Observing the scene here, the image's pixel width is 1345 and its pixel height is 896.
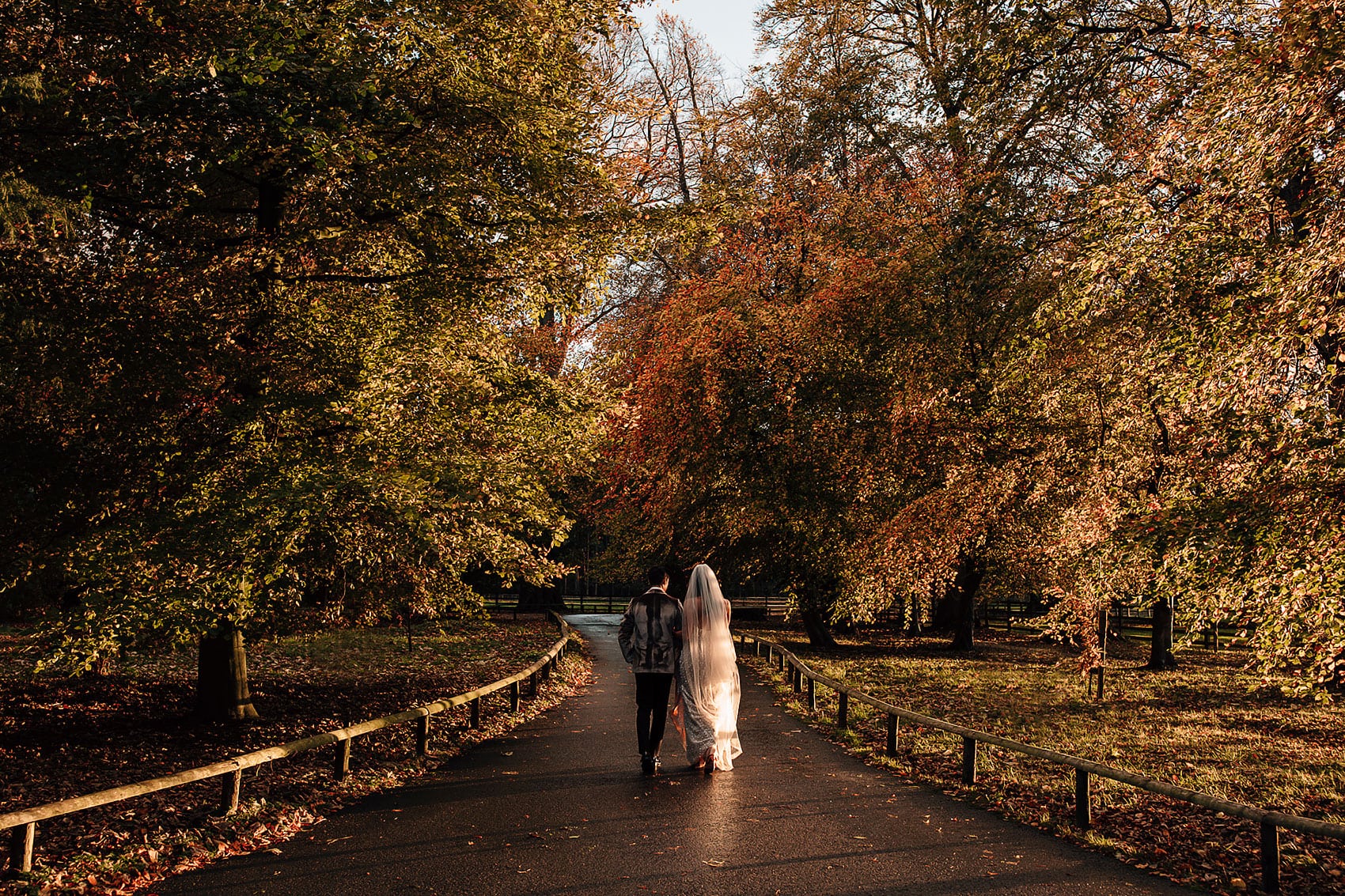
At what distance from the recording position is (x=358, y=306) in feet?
36.1

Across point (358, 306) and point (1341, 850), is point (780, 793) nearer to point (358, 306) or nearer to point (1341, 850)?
point (1341, 850)

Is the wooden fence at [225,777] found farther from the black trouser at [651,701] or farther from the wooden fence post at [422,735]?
the black trouser at [651,701]

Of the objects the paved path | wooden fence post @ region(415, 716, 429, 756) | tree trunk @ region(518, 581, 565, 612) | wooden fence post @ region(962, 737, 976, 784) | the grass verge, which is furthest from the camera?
tree trunk @ region(518, 581, 565, 612)

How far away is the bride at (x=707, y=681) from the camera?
1022 cm

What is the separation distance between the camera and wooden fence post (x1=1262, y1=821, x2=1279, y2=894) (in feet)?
21.2

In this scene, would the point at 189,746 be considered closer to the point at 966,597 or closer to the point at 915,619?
the point at 966,597

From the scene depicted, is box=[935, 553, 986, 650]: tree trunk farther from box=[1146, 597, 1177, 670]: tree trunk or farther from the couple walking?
the couple walking

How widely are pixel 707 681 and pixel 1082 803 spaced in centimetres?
369

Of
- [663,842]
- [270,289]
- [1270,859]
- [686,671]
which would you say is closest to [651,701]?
[686,671]

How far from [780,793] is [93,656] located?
635cm

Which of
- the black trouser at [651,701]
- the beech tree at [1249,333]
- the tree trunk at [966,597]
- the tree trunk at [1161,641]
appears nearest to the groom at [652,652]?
the black trouser at [651,701]

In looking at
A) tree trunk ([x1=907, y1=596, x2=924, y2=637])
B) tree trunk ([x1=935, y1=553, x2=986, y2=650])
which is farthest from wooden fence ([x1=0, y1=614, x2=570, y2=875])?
tree trunk ([x1=907, y1=596, x2=924, y2=637])

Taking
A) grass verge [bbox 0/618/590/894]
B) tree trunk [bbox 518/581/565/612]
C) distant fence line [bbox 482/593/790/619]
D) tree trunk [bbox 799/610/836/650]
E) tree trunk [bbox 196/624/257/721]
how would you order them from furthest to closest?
tree trunk [bbox 518/581/565/612] < distant fence line [bbox 482/593/790/619] < tree trunk [bbox 799/610/836/650] < tree trunk [bbox 196/624/257/721] < grass verge [bbox 0/618/590/894]

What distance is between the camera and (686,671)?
34.0 ft
